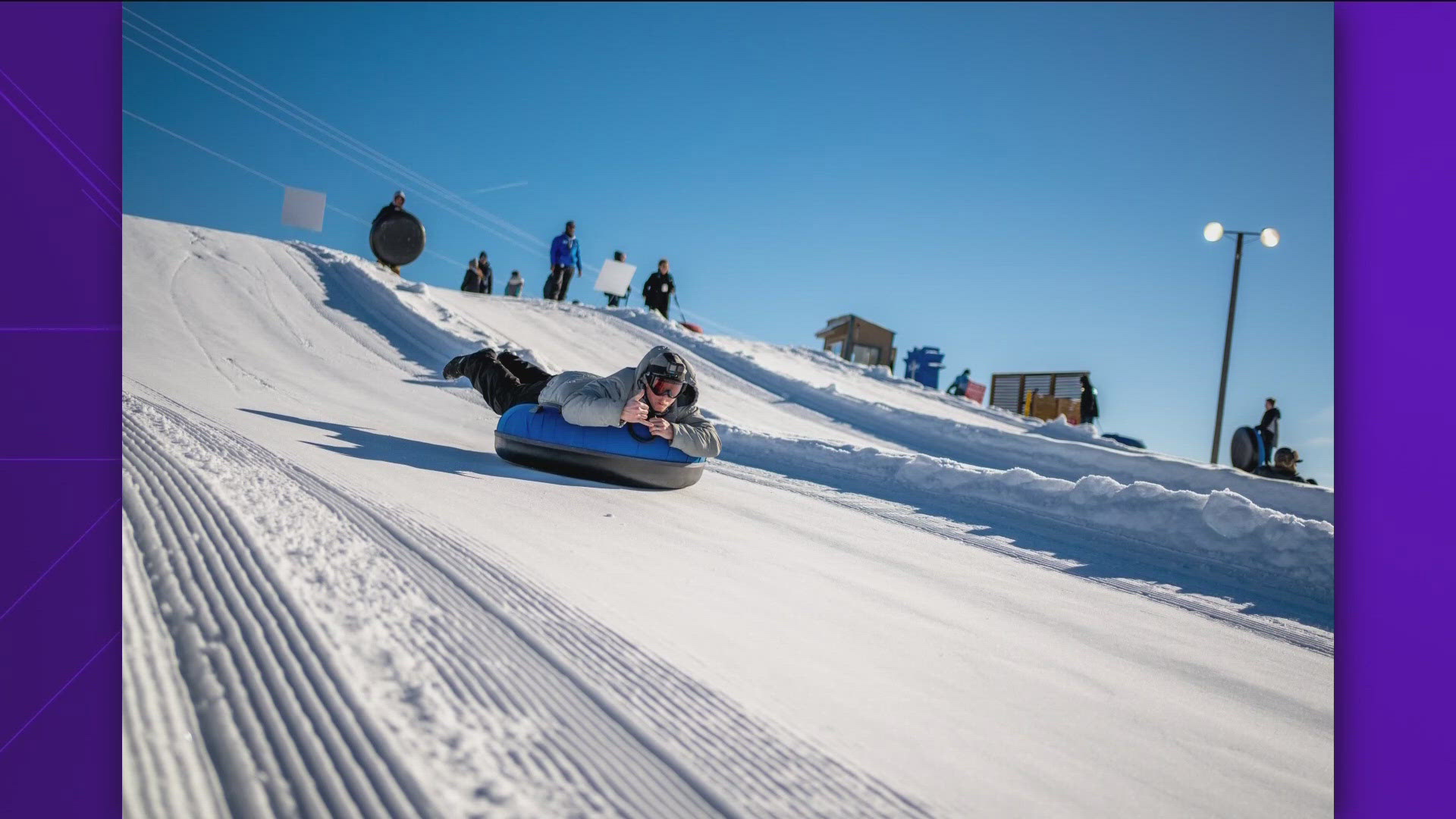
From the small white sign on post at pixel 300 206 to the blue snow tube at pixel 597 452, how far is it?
1749 mm

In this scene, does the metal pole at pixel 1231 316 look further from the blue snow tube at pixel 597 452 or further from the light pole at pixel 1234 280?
the blue snow tube at pixel 597 452

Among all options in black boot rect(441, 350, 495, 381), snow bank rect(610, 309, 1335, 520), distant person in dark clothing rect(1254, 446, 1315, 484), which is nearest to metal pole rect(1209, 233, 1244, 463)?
snow bank rect(610, 309, 1335, 520)

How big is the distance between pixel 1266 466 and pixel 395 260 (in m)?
12.8

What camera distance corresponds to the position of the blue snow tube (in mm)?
3488

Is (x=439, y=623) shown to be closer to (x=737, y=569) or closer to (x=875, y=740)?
(x=875, y=740)

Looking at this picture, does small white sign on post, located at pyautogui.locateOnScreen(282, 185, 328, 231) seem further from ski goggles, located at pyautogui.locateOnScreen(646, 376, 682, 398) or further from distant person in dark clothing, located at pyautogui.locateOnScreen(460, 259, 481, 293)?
distant person in dark clothing, located at pyautogui.locateOnScreen(460, 259, 481, 293)

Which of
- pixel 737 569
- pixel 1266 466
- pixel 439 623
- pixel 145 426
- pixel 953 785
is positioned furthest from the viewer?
pixel 1266 466

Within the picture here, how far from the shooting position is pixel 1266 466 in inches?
275

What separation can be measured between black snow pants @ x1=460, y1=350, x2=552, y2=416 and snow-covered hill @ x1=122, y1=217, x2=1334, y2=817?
770 mm

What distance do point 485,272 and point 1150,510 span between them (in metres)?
15.8

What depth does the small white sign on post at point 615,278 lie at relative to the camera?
51.7 feet
